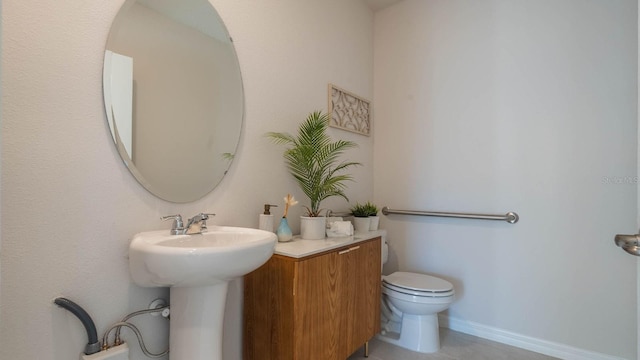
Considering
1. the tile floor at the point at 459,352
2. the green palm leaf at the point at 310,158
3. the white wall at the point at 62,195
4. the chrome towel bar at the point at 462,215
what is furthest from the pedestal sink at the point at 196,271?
the chrome towel bar at the point at 462,215

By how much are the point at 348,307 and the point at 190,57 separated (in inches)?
55.9

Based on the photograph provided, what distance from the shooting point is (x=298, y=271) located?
1229 millimetres

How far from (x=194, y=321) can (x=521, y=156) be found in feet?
6.70

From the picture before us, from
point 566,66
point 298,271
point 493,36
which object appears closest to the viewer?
point 298,271

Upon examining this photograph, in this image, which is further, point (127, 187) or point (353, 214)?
point (353, 214)

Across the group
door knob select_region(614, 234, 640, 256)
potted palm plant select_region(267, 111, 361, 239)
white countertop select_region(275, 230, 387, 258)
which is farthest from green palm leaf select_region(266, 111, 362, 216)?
door knob select_region(614, 234, 640, 256)

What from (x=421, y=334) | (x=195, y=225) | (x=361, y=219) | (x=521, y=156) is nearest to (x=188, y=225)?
(x=195, y=225)

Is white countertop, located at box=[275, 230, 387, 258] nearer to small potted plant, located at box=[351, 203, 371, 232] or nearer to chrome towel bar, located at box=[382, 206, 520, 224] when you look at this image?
small potted plant, located at box=[351, 203, 371, 232]

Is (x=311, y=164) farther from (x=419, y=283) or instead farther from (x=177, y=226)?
(x=419, y=283)

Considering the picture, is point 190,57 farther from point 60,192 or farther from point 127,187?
point 60,192

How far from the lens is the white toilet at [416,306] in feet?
5.66

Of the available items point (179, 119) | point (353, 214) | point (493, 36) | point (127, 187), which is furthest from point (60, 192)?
point (493, 36)

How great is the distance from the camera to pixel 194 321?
1.07 metres

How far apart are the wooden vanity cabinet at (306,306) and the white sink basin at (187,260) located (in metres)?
0.31
